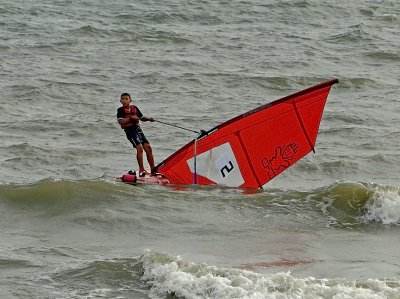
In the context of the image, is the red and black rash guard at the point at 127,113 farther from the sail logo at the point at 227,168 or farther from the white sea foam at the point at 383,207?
the white sea foam at the point at 383,207

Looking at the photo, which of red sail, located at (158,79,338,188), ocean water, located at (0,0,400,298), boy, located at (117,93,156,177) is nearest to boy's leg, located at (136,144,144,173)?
boy, located at (117,93,156,177)

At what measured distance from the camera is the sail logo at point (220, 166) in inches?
541

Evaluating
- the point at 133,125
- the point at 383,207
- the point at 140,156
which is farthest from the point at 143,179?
the point at 383,207

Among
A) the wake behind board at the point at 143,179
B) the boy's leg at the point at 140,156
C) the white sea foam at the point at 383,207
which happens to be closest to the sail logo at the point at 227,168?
the wake behind board at the point at 143,179

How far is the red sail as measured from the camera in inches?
520

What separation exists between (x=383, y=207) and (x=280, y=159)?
1771mm

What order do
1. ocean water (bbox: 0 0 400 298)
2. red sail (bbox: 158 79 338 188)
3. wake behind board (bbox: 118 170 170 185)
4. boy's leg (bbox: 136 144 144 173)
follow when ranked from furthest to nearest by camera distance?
1. boy's leg (bbox: 136 144 144 173)
2. wake behind board (bbox: 118 170 170 185)
3. red sail (bbox: 158 79 338 188)
4. ocean water (bbox: 0 0 400 298)

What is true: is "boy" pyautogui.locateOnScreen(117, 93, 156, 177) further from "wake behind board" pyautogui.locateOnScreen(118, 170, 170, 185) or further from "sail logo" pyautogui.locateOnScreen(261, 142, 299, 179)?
"sail logo" pyautogui.locateOnScreen(261, 142, 299, 179)

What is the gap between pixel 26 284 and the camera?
9.44 metres

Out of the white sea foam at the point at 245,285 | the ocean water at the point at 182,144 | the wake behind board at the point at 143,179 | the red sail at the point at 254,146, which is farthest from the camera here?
the wake behind board at the point at 143,179

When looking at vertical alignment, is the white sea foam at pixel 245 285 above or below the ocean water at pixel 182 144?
below

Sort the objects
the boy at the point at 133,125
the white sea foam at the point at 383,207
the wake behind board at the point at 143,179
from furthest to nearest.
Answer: the boy at the point at 133,125 < the wake behind board at the point at 143,179 < the white sea foam at the point at 383,207

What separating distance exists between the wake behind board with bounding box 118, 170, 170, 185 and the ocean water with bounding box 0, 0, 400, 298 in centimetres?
31

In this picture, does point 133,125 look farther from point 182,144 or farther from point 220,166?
point 182,144
